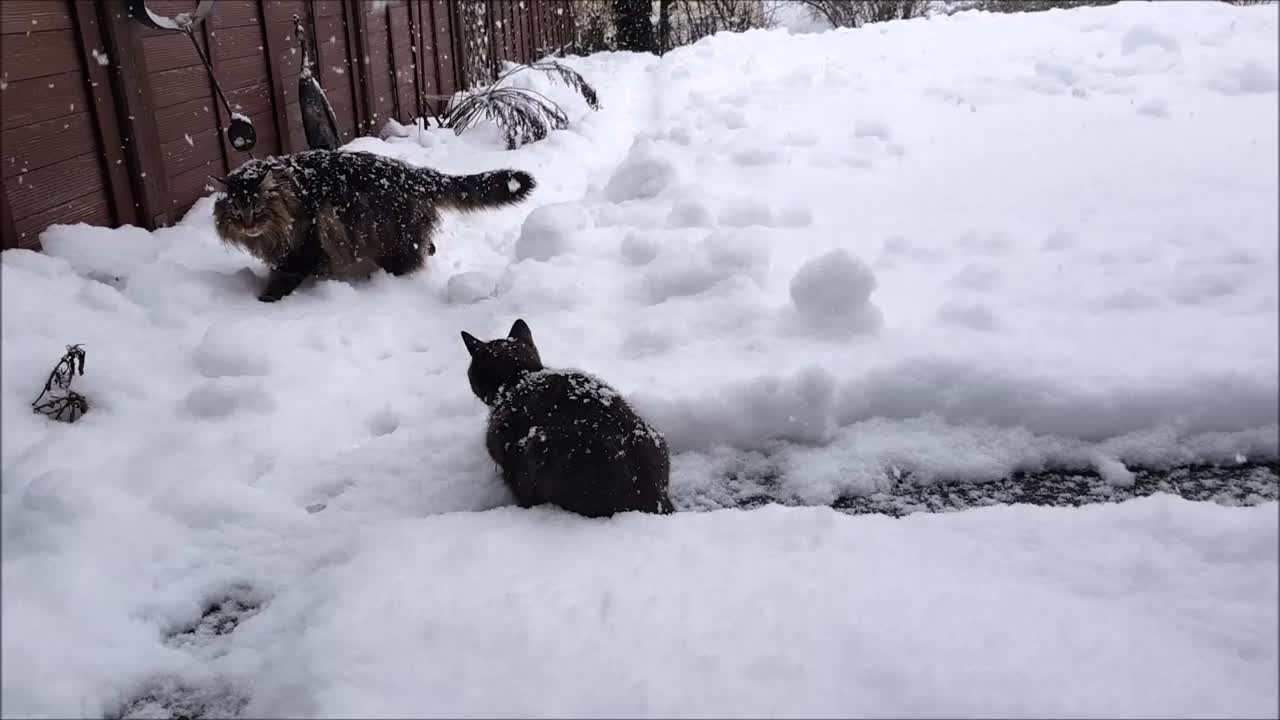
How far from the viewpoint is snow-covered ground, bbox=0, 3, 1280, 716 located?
1223 millimetres

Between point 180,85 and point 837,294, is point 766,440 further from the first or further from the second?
point 180,85

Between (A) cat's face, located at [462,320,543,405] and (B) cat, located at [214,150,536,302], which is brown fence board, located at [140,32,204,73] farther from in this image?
(A) cat's face, located at [462,320,543,405]

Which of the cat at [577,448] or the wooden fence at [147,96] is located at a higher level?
the wooden fence at [147,96]

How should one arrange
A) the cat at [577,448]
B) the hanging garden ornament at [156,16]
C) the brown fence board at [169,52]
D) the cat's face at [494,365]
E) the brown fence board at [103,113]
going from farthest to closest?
the brown fence board at [169,52] → the hanging garden ornament at [156,16] → the brown fence board at [103,113] → the cat's face at [494,365] → the cat at [577,448]

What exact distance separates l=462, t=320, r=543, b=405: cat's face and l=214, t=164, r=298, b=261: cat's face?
4.92ft

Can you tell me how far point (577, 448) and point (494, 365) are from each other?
1.83ft

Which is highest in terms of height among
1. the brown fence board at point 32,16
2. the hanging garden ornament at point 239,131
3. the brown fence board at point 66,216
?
the brown fence board at point 32,16

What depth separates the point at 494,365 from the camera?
2.36m

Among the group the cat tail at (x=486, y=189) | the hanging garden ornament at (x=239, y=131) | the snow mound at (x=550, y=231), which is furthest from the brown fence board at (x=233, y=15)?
the snow mound at (x=550, y=231)

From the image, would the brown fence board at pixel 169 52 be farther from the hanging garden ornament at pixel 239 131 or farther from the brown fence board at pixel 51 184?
the brown fence board at pixel 51 184

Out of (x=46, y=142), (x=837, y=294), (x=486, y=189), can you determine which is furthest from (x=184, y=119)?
(x=837, y=294)

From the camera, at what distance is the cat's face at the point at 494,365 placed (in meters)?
2.35

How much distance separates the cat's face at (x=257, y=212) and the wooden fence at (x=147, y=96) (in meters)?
0.49

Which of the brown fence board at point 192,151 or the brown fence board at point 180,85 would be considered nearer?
the brown fence board at point 180,85
